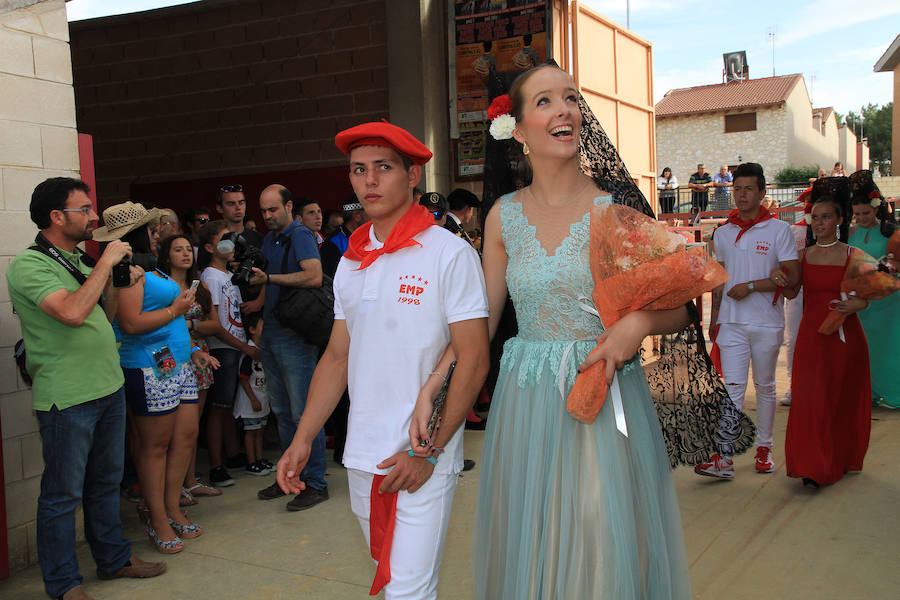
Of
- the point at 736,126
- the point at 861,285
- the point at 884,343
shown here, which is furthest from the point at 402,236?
the point at 736,126

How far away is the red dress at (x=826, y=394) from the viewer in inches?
190

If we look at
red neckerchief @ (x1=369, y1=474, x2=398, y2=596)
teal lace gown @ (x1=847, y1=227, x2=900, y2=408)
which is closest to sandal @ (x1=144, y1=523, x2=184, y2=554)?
red neckerchief @ (x1=369, y1=474, x2=398, y2=596)

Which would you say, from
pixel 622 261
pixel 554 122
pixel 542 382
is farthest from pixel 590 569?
pixel 554 122

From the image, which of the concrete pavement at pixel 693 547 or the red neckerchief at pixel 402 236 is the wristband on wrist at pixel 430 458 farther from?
the concrete pavement at pixel 693 547

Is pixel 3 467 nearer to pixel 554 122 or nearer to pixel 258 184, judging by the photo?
pixel 554 122

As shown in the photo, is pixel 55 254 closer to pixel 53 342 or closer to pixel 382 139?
pixel 53 342

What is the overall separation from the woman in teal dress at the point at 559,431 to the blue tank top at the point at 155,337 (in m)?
2.28

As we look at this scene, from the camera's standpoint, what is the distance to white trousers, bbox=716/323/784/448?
506 centimetres

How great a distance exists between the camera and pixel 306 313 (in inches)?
186

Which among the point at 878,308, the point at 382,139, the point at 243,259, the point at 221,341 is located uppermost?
the point at 382,139

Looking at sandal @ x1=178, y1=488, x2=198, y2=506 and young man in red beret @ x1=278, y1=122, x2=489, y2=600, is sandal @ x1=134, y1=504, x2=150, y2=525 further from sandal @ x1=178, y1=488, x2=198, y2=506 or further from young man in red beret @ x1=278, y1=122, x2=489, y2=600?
young man in red beret @ x1=278, y1=122, x2=489, y2=600

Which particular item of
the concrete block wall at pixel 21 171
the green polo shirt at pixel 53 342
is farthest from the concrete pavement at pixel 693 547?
the green polo shirt at pixel 53 342

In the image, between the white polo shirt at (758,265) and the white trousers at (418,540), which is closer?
the white trousers at (418,540)

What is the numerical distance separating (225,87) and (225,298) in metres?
4.63
